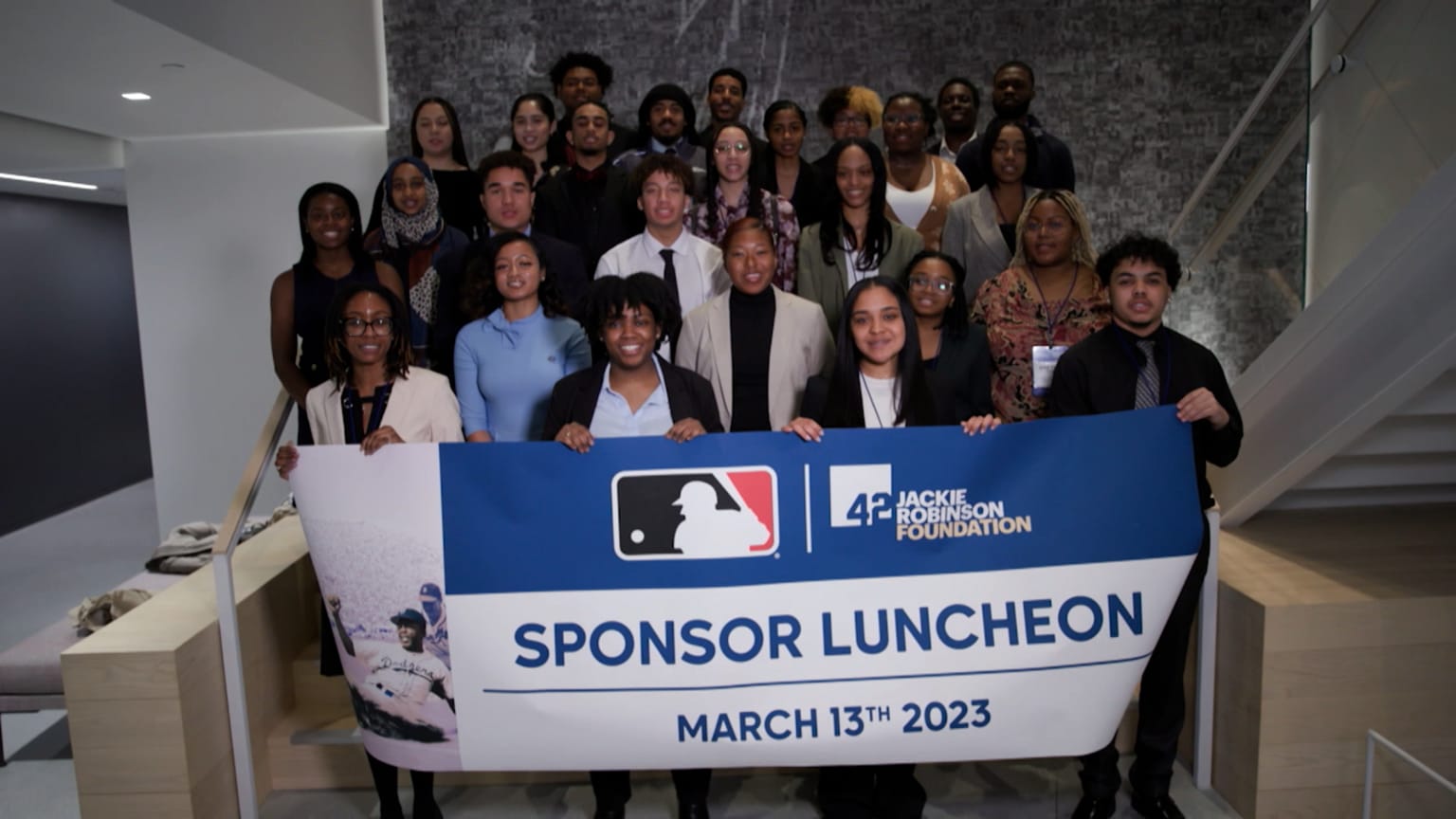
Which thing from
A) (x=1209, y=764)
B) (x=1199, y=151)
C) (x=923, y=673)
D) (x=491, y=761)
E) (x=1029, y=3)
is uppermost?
(x=1029, y=3)

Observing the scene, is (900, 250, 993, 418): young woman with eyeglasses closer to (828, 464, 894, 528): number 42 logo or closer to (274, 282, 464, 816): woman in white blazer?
(828, 464, 894, 528): number 42 logo

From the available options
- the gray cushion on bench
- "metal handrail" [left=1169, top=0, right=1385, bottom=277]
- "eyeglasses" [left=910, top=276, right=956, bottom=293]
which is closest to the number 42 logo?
"eyeglasses" [left=910, top=276, right=956, bottom=293]

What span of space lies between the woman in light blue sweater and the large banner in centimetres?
44

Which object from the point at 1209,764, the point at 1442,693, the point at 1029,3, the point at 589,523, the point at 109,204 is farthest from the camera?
the point at 109,204

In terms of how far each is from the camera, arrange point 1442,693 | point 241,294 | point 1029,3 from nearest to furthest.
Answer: point 1442,693, point 1029,3, point 241,294

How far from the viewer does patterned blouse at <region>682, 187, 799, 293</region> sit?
3.89 meters

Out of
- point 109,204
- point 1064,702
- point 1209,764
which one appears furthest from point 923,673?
point 109,204

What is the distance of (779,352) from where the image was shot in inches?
132

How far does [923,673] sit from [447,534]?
1327mm

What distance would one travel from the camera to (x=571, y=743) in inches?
115

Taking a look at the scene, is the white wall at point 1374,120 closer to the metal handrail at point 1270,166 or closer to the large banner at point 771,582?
the metal handrail at point 1270,166

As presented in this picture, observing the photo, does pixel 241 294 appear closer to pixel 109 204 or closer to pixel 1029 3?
pixel 109 204

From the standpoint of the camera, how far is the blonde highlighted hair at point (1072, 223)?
3418 mm

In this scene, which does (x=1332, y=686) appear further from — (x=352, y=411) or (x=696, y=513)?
(x=352, y=411)
